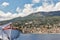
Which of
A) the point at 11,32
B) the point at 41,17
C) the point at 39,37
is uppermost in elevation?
the point at 41,17

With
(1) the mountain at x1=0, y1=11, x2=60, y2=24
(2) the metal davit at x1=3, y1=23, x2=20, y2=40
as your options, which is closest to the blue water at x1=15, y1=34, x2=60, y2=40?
(2) the metal davit at x1=3, y1=23, x2=20, y2=40

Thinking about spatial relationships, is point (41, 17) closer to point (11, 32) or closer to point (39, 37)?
point (39, 37)

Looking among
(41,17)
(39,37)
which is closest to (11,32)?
(39,37)

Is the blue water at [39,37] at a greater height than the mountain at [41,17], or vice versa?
the mountain at [41,17]

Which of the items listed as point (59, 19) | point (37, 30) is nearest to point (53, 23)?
point (59, 19)

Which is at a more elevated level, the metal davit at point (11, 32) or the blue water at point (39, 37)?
the metal davit at point (11, 32)

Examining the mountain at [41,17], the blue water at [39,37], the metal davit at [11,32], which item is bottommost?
the blue water at [39,37]

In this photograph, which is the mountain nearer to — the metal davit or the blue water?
the metal davit

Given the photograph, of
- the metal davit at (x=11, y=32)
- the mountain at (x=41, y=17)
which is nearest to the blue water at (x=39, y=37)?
the metal davit at (x=11, y=32)

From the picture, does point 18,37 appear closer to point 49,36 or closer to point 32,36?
point 32,36

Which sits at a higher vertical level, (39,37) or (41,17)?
(41,17)

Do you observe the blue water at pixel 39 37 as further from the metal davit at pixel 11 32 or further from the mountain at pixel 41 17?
the mountain at pixel 41 17
